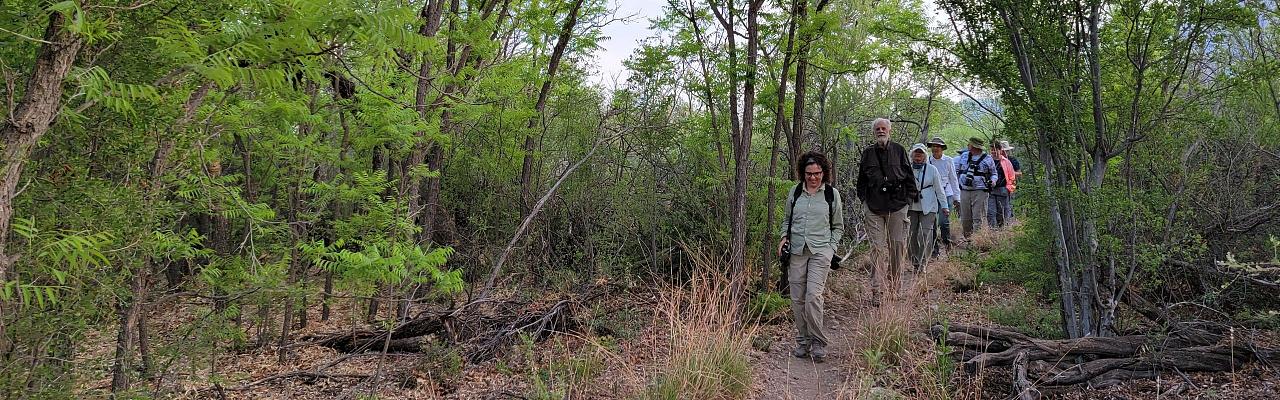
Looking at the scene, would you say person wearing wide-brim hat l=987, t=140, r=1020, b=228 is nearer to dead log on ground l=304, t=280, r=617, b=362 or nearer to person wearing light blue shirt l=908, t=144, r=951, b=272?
person wearing light blue shirt l=908, t=144, r=951, b=272

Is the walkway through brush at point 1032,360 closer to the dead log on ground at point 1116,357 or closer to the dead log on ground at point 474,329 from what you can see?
the dead log on ground at point 1116,357

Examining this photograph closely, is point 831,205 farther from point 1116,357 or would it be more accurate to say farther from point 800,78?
point 1116,357

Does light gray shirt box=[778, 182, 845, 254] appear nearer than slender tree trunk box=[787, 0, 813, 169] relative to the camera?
Yes

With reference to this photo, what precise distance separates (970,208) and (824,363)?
241 inches

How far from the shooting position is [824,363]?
504cm

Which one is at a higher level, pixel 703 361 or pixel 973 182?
pixel 973 182

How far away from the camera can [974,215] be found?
9.96 meters

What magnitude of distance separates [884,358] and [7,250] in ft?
15.4

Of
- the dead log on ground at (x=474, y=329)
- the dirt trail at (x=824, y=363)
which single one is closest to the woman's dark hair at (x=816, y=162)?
the dirt trail at (x=824, y=363)

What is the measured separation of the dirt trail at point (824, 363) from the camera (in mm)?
4430

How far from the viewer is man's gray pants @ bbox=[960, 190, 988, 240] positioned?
32.2ft

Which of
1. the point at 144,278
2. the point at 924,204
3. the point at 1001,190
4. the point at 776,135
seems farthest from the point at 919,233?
the point at 144,278

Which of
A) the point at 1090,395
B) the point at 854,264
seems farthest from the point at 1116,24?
the point at 854,264

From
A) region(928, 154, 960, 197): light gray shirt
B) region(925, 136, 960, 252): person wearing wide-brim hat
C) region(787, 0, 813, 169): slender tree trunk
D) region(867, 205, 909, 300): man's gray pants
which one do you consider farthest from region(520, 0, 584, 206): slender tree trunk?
A: region(928, 154, 960, 197): light gray shirt
